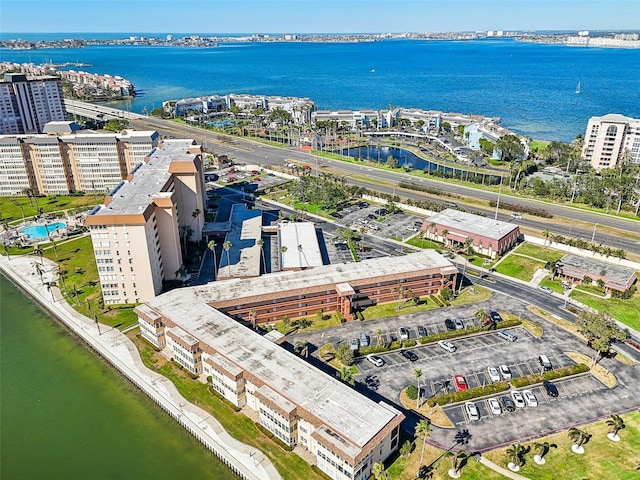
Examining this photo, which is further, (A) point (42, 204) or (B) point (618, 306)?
(A) point (42, 204)

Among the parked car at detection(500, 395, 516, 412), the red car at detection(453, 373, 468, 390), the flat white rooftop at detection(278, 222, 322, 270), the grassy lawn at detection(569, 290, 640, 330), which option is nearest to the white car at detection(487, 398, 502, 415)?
the parked car at detection(500, 395, 516, 412)

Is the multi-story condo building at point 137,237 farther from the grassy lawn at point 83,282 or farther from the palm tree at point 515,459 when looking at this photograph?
the palm tree at point 515,459

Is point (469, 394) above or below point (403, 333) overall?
below

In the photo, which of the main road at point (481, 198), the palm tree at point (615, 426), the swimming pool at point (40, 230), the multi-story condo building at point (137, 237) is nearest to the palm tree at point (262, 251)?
the multi-story condo building at point (137, 237)

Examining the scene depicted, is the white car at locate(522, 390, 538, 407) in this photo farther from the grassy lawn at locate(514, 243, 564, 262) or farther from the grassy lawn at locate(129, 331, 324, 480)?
the grassy lawn at locate(514, 243, 564, 262)

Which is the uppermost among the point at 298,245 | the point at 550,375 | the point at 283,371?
the point at 298,245

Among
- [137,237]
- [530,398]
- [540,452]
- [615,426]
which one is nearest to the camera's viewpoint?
[540,452]

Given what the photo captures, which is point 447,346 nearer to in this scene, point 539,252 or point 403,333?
point 403,333

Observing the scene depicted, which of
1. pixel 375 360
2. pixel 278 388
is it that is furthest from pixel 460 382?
pixel 278 388
